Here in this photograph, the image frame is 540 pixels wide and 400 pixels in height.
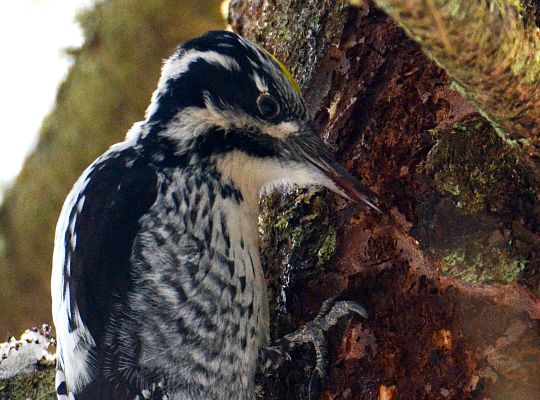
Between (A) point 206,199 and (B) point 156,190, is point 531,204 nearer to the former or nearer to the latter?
(A) point 206,199

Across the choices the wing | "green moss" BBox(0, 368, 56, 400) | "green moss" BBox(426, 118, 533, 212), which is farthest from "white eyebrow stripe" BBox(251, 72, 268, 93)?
"green moss" BBox(0, 368, 56, 400)

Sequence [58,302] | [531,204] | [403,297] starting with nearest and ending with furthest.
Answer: [531,204], [403,297], [58,302]

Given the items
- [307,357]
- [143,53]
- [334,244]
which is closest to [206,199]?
[334,244]

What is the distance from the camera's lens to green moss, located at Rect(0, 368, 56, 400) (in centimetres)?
246

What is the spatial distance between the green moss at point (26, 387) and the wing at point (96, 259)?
274 millimetres

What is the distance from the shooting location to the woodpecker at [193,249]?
6.81ft

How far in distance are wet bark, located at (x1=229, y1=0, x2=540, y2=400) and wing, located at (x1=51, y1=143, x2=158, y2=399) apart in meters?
0.41

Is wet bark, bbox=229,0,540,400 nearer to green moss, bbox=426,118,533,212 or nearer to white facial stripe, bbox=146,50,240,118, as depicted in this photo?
green moss, bbox=426,118,533,212

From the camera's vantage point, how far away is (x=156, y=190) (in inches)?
84.3

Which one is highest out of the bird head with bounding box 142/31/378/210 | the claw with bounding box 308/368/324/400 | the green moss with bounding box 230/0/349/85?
the green moss with bounding box 230/0/349/85

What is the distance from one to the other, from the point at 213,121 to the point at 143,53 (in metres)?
1.29

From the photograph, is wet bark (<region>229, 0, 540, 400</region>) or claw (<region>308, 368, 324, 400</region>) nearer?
wet bark (<region>229, 0, 540, 400</region>)

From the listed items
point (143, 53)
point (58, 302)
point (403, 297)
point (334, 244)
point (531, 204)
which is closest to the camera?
point (531, 204)

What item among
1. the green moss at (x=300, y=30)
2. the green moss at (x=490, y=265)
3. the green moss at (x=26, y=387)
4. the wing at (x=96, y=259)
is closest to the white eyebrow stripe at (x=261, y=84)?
the green moss at (x=300, y=30)
